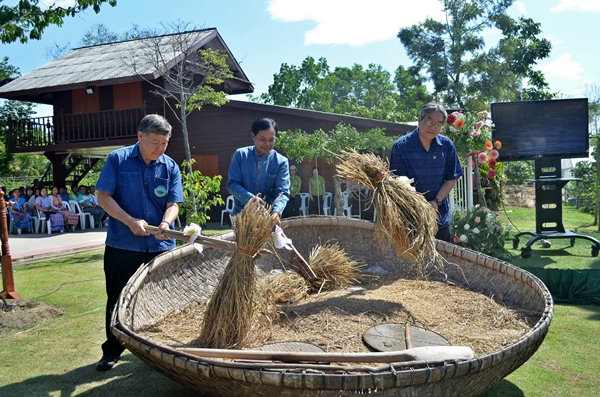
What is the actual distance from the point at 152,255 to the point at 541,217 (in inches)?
212

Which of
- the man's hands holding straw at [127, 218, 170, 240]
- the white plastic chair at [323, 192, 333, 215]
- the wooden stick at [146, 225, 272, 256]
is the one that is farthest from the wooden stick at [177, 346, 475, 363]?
the white plastic chair at [323, 192, 333, 215]

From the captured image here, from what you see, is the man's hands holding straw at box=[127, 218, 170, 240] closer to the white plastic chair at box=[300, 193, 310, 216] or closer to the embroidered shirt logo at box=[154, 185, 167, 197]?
the embroidered shirt logo at box=[154, 185, 167, 197]

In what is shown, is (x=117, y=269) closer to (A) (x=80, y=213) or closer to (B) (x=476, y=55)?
(A) (x=80, y=213)

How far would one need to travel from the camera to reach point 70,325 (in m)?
3.94

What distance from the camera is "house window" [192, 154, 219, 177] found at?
1463 centimetres

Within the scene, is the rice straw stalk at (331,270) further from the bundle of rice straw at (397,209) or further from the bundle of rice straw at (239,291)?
the bundle of rice straw at (239,291)

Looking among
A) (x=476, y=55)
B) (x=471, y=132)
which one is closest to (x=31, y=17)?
(x=471, y=132)

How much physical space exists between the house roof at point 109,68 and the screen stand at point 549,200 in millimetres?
8953

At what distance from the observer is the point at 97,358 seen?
10.6 feet

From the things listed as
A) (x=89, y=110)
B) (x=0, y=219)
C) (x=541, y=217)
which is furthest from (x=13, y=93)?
(x=541, y=217)

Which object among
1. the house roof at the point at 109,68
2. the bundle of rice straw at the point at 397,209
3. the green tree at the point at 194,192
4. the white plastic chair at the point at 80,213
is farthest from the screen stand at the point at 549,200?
the white plastic chair at the point at 80,213

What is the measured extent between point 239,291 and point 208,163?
1250 centimetres

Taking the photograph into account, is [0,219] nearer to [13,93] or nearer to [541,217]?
[541,217]

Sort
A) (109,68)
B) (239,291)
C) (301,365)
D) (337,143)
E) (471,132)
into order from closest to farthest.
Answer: (301,365) < (239,291) < (471,132) < (337,143) < (109,68)
